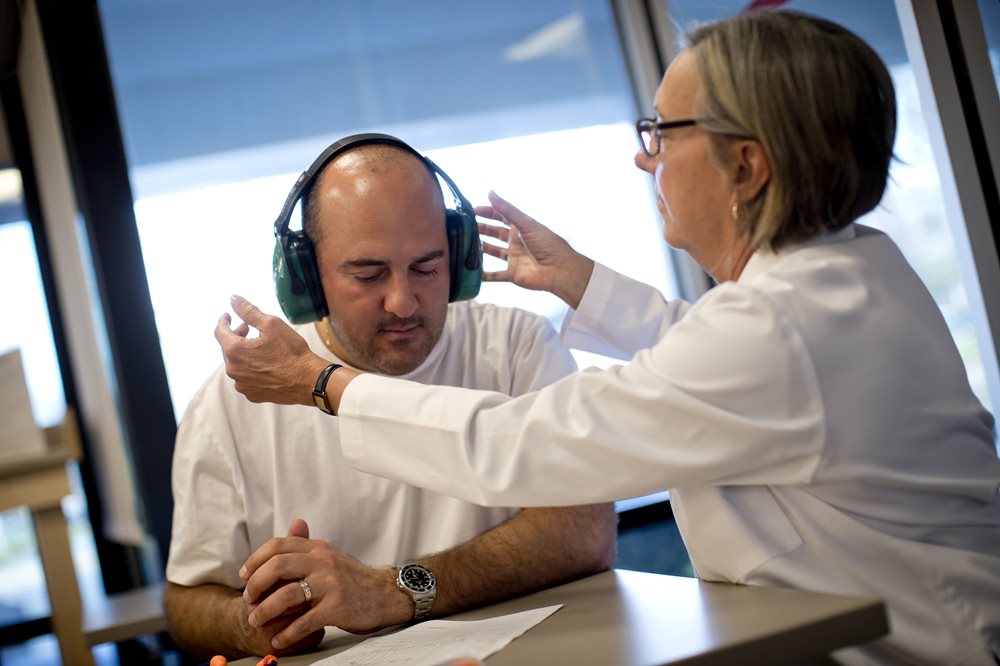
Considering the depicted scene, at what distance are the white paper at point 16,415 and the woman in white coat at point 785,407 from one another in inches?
95.6

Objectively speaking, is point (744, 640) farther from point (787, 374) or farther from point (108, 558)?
point (108, 558)

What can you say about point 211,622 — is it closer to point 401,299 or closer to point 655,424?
point 401,299

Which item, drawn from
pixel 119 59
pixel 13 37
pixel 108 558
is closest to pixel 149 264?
pixel 119 59

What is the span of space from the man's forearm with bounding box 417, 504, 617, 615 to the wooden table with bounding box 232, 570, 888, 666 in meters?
0.09

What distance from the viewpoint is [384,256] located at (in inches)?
61.7

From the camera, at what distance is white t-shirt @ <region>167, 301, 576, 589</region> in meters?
1.57

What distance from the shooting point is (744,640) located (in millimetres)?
842

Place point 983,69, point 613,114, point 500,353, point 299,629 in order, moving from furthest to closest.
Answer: point 613,114, point 983,69, point 500,353, point 299,629

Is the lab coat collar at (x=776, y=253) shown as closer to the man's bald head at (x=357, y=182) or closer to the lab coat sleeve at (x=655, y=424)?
→ the lab coat sleeve at (x=655, y=424)

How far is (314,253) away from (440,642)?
2.49 feet

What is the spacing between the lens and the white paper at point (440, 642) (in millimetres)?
1013

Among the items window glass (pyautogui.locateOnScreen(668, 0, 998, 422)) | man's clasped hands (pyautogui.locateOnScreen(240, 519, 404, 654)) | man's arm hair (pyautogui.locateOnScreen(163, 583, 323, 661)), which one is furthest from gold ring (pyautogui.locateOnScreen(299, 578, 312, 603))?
window glass (pyautogui.locateOnScreen(668, 0, 998, 422))

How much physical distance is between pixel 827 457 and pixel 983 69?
1320mm

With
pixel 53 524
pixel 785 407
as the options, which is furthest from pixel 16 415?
pixel 785 407
